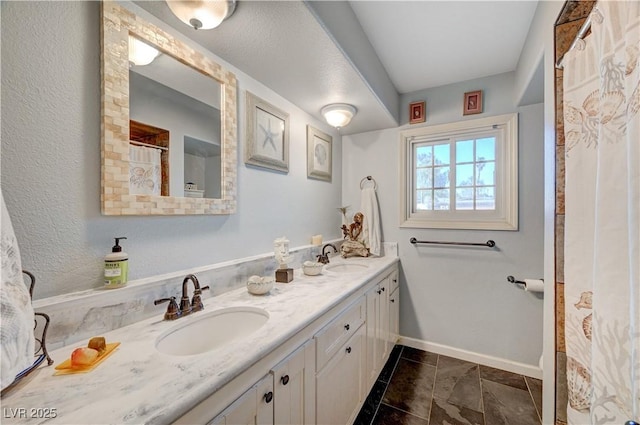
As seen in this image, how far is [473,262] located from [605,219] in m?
1.58

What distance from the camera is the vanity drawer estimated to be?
3.62ft

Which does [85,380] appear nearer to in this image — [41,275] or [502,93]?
[41,275]

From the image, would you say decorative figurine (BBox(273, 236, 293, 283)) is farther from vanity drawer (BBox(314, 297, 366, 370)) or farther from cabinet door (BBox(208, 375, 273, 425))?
cabinet door (BBox(208, 375, 273, 425))

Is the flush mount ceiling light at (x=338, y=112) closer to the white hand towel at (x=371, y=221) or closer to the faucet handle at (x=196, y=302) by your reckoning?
the white hand towel at (x=371, y=221)

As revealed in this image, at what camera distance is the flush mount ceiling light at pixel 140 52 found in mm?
988

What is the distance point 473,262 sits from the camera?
6.98 feet

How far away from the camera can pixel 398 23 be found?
153 cm

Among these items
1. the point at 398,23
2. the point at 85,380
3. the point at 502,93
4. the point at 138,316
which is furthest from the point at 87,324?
the point at 502,93

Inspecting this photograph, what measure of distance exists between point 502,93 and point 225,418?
2666 mm

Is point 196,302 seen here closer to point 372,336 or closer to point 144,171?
point 144,171

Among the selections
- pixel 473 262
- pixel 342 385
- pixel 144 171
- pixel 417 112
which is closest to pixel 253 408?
pixel 342 385

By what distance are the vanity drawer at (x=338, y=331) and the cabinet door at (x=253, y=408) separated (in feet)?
1.00

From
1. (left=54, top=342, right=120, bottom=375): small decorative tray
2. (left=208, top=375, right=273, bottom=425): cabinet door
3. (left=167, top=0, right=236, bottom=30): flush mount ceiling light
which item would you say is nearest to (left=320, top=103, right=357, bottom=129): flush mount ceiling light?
(left=167, top=0, right=236, bottom=30): flush mount ceiling light

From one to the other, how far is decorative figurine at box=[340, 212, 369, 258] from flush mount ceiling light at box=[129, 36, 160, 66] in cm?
187
